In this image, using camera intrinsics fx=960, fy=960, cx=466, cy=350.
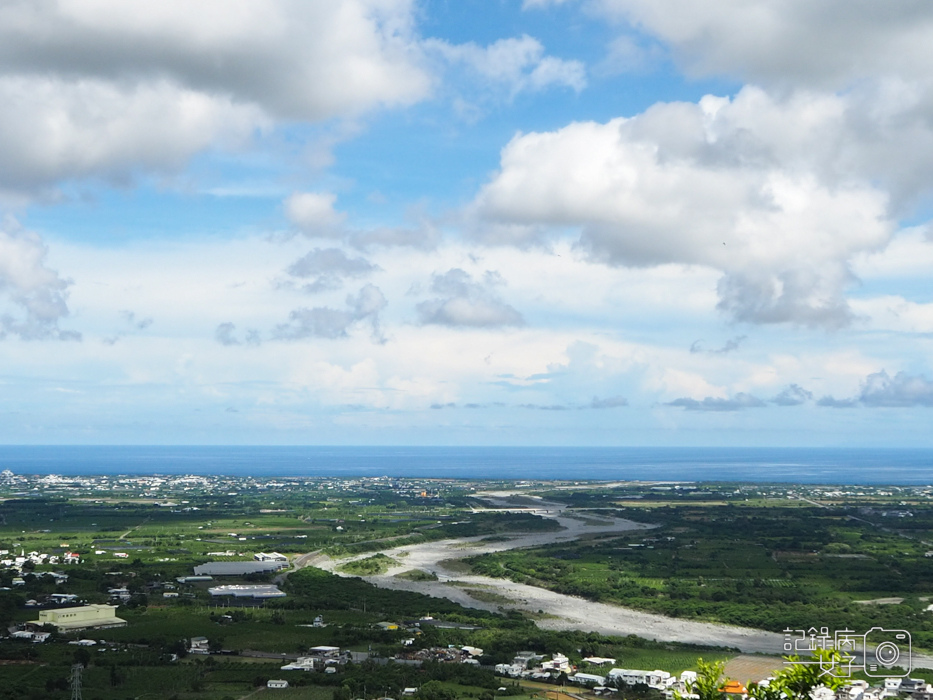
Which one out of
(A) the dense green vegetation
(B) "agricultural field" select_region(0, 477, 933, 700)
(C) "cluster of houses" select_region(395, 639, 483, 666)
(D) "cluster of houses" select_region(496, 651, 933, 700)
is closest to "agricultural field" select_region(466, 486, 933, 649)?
(A) the dense green vegetation

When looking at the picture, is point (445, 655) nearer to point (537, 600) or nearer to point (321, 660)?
point (321, 660)

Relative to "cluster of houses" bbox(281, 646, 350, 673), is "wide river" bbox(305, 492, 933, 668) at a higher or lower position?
lower

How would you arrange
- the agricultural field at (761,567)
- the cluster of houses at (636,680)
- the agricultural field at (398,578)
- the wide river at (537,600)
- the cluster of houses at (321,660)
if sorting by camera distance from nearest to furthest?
1. the cluster of houses at (636,680)
2. the agricultural field at (398,578)
3. the cluster of houses at (321,660)
4. the wide river at (537,600)
5. the agricultural field at (761,567)

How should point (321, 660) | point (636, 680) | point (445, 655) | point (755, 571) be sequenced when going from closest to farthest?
point (636, 680)
point (321, 660)
point (445, 655)
point (755, 571)

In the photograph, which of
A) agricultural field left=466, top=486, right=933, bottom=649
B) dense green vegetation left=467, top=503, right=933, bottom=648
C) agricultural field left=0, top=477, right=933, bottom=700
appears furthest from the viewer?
agricultural field left=466, top=486, right=933, bottom=649

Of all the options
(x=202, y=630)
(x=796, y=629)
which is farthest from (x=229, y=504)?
(x=796, y=629)

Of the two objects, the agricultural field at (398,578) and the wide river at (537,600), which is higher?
the agricultural field at (398,578)

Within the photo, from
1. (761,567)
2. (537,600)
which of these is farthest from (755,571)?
(537,600)

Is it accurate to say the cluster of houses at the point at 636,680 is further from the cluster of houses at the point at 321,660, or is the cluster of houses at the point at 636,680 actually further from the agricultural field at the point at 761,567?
the agricultural field at the point at 761,567

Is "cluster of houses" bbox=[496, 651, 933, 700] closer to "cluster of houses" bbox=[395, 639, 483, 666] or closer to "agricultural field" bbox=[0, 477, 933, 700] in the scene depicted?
"agricultural field" bbox=[0, 477, 933, 700]

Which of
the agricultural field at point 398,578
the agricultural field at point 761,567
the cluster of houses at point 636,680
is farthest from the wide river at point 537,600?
the cluster of houses at point 636,680

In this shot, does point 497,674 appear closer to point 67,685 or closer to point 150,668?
point 150,668
